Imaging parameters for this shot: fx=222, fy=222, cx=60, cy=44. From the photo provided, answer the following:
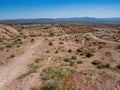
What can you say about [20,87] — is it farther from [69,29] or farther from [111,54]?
[69,29]

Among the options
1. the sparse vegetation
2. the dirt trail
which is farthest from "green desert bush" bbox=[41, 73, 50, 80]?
the dirt trail

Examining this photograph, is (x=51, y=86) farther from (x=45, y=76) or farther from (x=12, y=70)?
(x=12, y=70)

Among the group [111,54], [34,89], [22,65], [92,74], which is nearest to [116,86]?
[92,74]

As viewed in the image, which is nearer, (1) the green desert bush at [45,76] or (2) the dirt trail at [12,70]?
(1) the green desert bush at [45,76]

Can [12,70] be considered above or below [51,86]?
below

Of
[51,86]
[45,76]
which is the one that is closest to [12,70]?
[45,76]

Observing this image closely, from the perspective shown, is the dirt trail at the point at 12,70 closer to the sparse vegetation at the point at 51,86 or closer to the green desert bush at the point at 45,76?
the green desert bush at the point at 45,76

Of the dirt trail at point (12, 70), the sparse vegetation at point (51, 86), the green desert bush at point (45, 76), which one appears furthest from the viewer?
the dirt trail at point (12, 70)

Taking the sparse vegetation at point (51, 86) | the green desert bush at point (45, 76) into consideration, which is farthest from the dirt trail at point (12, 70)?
the sparse vegetation at point (51, 86)

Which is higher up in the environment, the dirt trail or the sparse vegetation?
the sparse vegetation

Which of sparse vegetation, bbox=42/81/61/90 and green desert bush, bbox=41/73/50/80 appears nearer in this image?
sparse vegetation, bbox=42/81/61/90

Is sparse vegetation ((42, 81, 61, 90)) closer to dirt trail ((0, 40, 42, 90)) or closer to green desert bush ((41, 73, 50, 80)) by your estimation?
green desert bush ((41, 73, 50, 80))

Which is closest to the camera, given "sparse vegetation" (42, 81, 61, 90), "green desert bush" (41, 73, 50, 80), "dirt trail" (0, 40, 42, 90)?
"sparse vegetation" (42, 81, 61, 90)
